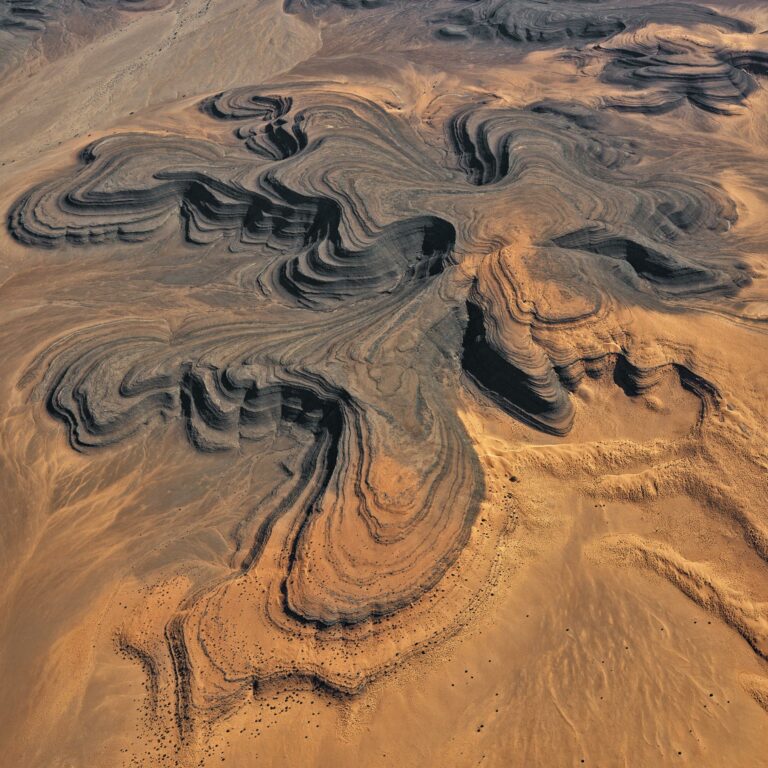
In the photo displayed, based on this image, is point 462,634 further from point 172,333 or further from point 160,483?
point 172,333

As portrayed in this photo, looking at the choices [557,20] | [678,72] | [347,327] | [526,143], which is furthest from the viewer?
[557,20]

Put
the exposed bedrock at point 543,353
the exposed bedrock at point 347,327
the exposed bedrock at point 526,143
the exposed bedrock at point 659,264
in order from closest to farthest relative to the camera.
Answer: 1. the exposed bedrock at point 347,327
2. the exposed bedrock at point 543,353
3. the exposed bedrock at point 659,264
4. the exposed bedrock at point 526,143

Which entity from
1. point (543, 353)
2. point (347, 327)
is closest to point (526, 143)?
point (543, 353)

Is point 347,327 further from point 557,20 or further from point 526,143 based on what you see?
point 557,20

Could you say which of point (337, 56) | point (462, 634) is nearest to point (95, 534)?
point (462, 634)

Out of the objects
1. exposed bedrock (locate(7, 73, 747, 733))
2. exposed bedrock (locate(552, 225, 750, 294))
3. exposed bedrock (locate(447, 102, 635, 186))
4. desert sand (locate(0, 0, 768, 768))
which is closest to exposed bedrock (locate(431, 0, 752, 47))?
exposed bedrock (locate(447, 102, 635, 186))

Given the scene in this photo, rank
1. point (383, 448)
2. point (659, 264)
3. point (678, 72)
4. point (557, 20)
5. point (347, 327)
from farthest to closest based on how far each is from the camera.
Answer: point (557, 20), point (678, 72), point (659, 264), point (347, 327), point (383, 448)

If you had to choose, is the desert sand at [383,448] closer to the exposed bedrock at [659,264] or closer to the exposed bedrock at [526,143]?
the exposed bedrock at [659,264]

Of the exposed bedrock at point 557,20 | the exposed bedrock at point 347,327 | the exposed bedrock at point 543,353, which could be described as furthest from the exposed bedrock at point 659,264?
the exposed bedrock at point 557,20
